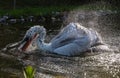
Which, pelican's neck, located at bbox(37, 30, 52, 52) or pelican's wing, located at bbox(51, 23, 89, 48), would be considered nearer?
pelican's wing, located at bbox(51, 23, 89, 48)

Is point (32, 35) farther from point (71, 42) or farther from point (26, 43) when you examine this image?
Result: point (71, 42)

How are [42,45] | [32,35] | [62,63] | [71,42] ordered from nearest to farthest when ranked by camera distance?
[62,63] → [71,42] → [42,45] → [32,35]

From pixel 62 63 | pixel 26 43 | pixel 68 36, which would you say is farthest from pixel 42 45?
pixel 62 63

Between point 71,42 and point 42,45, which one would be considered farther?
point 42,45

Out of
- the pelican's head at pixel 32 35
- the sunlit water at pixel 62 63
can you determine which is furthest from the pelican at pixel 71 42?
the sunlit water at pixel 62 63

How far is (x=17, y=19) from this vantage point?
72.8 feet

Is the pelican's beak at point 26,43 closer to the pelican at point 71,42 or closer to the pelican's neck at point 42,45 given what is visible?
the pelican at point 71,42

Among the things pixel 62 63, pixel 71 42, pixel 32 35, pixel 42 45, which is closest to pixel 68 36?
pixel 71 42

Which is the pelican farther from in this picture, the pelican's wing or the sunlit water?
the sunlit water

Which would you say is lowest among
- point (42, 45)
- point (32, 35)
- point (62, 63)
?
point (42, 45)

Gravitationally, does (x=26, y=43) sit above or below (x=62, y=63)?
below

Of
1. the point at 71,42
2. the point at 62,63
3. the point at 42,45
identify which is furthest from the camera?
the point at 42,45

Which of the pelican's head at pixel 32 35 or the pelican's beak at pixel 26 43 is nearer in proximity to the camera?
the pelican's beak at pixel 26 43

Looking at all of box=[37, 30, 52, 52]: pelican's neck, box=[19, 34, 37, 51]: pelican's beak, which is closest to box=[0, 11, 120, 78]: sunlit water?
box=[37, 30, 52, 52]: pelican's neck
